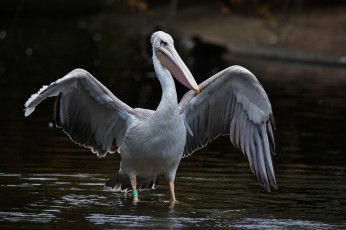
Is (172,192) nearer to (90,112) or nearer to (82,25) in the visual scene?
(90,112)

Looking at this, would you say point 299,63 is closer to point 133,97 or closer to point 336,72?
point 336,72

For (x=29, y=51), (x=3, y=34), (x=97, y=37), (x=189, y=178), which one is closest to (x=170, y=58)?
(x=189, y=178)

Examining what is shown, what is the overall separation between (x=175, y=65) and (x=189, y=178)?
1.61 meters

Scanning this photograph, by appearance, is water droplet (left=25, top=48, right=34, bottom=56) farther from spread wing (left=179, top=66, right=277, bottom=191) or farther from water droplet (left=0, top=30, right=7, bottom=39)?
spread wing (left=179, top=66, right=277, bottom=191)

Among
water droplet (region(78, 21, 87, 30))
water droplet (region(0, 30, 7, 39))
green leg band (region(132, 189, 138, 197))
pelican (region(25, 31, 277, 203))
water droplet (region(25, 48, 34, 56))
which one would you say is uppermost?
water droplet (region(78, 21, 87, 30))

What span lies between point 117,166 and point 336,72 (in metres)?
12.5

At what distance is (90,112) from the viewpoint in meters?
8.05

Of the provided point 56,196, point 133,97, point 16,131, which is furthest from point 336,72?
point 56,196

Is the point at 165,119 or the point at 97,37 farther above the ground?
the point at 97,37

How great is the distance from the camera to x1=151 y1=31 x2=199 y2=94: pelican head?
7484mm

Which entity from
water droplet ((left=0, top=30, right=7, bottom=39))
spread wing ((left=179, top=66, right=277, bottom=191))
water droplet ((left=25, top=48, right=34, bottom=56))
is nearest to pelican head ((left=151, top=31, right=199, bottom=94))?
spread wing ((left=179, top=66, right=277, bottom=191))

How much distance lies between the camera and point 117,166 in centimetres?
918

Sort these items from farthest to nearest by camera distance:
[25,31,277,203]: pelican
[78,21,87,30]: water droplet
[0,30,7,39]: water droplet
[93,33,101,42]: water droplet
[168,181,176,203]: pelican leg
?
[78,21,87,30]: water droplet → [93,33,101,42]: water droplet → [0,30,7,39]: water droplet → [168,181,176,203]: pelican leg → [25,31,277,203]: pelican

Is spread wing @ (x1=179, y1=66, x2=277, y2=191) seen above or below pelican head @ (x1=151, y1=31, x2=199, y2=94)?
below
